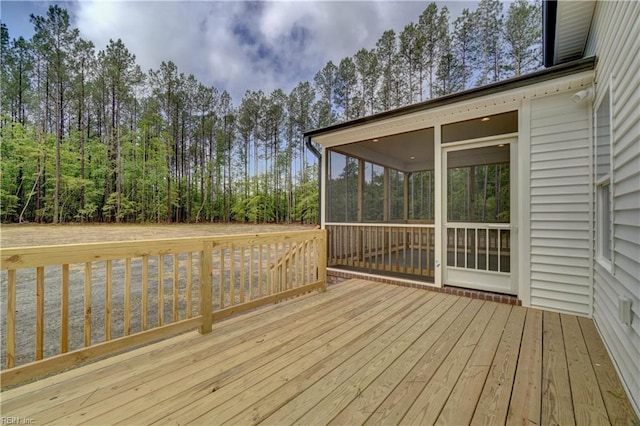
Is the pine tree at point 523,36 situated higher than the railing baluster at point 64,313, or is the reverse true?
the pine tree at point 523,36

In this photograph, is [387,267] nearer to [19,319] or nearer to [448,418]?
[448,418]

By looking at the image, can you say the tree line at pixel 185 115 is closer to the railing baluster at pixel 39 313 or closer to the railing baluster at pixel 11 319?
the railing baluster at pixel 39 313

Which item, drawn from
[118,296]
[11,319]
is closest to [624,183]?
[11,319]

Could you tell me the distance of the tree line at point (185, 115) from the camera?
12.2 m

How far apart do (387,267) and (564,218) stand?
8.81 ft

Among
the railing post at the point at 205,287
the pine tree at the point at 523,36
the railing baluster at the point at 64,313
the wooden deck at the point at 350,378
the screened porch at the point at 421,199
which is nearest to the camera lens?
the wooden deck at the point at 350,378

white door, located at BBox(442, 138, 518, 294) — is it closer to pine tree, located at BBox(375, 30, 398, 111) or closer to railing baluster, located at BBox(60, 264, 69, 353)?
railing baluster, located at BBox(60, 264, 69, 353)

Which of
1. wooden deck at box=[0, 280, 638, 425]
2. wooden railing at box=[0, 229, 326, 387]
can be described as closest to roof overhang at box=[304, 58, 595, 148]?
wooden railing at box=[0, 229, 326, 387]

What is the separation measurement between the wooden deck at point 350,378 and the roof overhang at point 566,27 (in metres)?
3.40

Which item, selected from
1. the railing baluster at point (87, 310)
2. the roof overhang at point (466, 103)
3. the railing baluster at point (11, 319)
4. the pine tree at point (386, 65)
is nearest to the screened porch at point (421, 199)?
the roof overhang at point (466, 103)

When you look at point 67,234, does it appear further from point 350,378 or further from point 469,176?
point 469,176

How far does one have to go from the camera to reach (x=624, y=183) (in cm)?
172

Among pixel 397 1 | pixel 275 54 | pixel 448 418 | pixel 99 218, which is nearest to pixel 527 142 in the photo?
pixel 448 418

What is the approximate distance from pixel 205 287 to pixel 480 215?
3.67 m
